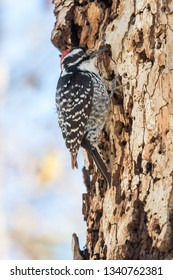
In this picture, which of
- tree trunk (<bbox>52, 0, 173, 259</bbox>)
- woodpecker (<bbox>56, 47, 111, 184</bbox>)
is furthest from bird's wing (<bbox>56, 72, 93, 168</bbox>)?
tree trunk (<bbox>52, 0, 173, 259</bbox>)

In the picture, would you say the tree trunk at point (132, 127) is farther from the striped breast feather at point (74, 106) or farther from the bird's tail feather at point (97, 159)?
the striped breast feather at point (74, 106)

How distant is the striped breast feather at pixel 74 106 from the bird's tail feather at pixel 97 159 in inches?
2.4

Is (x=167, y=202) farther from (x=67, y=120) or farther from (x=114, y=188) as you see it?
(x=67, y=120)

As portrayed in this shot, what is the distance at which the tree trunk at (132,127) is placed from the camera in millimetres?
4008

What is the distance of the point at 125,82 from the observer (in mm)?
4605

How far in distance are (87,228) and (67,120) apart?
77cm

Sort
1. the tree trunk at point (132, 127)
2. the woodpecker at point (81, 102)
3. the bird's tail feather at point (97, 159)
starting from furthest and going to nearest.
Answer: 1. the woodpecker at point (81, 102)
2. the bird's tail feather at point (97, 159)
3. the tree trunk at point (132, 127)

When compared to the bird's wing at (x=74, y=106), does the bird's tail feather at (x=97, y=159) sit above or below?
below

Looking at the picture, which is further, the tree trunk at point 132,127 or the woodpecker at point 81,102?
the woodpecker at point 81,102

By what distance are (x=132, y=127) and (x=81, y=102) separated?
2.62 ft

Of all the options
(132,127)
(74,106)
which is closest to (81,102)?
(74,106)

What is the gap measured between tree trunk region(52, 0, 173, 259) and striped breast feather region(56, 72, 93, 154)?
0.57ft

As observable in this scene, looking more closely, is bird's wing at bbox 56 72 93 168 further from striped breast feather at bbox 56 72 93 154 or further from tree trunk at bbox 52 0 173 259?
tree trunk at bbox 52 0 173 259

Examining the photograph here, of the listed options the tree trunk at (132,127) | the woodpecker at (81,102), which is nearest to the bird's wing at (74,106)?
the woodpecker at (81,102)
